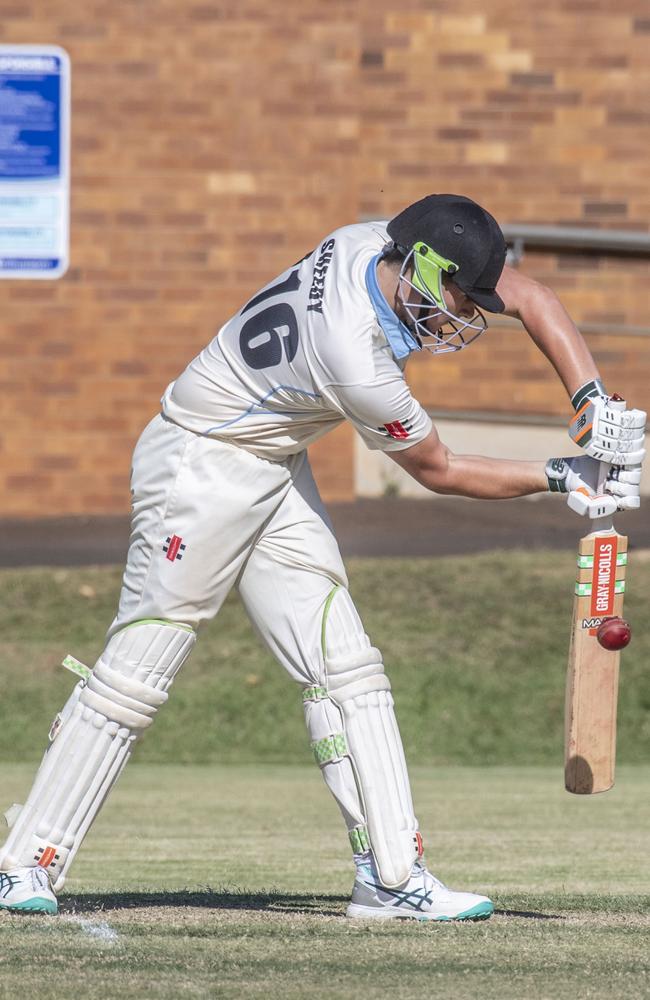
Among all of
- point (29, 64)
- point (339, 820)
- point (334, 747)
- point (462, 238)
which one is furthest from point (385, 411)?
point (29, 64)

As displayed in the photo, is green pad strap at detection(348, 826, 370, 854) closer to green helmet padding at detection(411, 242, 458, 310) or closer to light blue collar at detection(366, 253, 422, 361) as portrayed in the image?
light blue collar at detection(366, 253, 422, 361)

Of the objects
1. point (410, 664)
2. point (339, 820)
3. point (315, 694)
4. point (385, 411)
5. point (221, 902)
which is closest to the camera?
point (385, 411)

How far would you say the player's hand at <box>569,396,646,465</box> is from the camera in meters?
4.36

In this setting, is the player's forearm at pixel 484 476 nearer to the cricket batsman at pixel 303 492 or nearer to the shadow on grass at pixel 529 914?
the cricket batsman at pixel 303 492

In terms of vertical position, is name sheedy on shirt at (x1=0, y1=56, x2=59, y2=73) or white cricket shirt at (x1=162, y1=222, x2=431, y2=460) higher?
name sheedy on shirt at (x1=0, y1=56, x2=59, y2=73)

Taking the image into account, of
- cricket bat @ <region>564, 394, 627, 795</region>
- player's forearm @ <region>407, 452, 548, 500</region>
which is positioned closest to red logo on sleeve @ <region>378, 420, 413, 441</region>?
player's forearm @ <region>407, 452, 548, 500</region>

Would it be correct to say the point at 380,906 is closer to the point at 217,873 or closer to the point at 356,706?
the point at 356,706

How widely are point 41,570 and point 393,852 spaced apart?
7.39 metres

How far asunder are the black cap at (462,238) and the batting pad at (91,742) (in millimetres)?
1174

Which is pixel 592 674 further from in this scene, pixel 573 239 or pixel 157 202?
pixel 573 239

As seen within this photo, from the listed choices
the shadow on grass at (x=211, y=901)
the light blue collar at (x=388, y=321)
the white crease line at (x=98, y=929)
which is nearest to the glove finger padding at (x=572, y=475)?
the light blue collar at (x=388, y=321)

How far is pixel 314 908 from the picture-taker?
15.5 ft

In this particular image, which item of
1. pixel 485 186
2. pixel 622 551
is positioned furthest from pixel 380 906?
pixel 485 186

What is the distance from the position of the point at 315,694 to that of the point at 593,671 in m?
0.75
